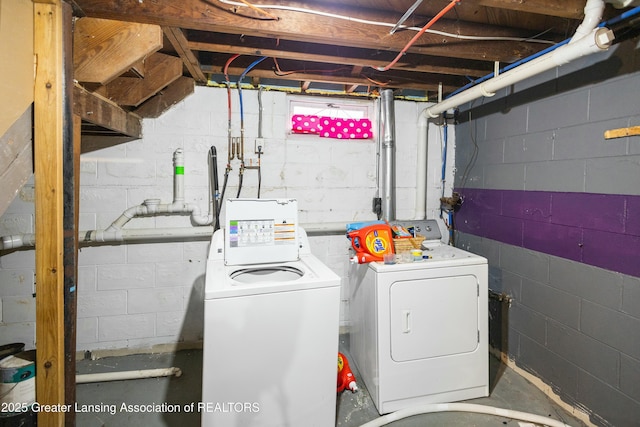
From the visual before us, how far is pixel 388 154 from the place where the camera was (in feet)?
8.29

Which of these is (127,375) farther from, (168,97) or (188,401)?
(168,97)

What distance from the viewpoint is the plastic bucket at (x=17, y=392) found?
1.41m

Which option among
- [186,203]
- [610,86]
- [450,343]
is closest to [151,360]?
[186,203]

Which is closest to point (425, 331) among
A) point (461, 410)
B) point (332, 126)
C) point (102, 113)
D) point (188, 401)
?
point (461, 410)

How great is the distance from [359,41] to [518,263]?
1.79m

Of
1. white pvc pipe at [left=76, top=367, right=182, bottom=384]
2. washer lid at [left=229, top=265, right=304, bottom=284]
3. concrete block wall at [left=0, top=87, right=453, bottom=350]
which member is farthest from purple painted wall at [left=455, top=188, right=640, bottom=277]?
white pvc pipe at [left=76, top=367, right=182, bottom=384]

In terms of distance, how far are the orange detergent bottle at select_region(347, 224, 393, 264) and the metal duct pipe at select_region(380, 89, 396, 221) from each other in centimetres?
55

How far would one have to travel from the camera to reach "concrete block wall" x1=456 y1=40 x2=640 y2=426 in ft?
4.87

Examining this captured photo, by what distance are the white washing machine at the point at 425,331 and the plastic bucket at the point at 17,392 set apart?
177cm

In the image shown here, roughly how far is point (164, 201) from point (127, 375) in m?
1.21

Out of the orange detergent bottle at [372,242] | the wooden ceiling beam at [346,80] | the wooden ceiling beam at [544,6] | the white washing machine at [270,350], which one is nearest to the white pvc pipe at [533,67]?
the wooden ceiling beam at [544,6]

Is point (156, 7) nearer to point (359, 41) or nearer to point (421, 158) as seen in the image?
point (359, 41)

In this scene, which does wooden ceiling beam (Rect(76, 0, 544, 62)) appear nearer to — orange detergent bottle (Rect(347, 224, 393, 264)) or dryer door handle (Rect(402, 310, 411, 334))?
orange detergent bottle (Rect(347, 224, 393, 264))

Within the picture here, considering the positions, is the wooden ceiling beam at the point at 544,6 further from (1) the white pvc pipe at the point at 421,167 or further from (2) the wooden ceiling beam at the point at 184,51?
(2) the wooden ceiling beam at the point at 184,51
